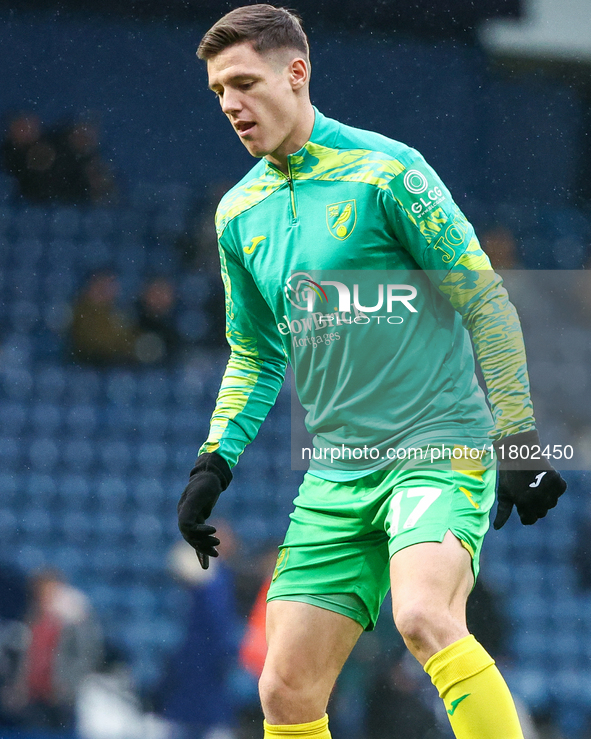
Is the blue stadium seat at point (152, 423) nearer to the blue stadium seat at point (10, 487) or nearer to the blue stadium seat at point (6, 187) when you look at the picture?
the blue stadium seat at point (10, 487)

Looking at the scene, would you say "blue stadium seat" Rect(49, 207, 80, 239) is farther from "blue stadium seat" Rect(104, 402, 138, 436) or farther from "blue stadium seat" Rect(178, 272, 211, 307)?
"blue stadium seat" Rect(104, 402, 138, 436)

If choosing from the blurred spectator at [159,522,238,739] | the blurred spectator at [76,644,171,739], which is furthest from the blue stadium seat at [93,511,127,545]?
the blurred spectator at [159,522,238,739]

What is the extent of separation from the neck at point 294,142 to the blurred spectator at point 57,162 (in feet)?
14.1

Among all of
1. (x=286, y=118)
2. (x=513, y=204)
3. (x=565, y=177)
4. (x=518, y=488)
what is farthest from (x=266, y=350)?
(x=565, y=177)

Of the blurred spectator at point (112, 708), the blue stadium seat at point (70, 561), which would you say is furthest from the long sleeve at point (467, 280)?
the blue stadium seat at point (70, 561)

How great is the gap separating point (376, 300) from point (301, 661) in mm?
681

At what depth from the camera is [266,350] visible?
2.22 metres

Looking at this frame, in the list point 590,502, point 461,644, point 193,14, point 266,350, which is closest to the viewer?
point 461,644

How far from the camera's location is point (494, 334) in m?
1.81

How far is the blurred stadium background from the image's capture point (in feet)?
17.1

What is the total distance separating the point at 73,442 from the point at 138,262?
48.8 inches

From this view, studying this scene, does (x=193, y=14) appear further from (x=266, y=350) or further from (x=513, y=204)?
(x=266, y=350)

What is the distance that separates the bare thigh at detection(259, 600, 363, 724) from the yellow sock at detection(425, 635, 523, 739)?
0.96ft

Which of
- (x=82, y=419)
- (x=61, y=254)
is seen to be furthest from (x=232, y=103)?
(x=61, y=254)
